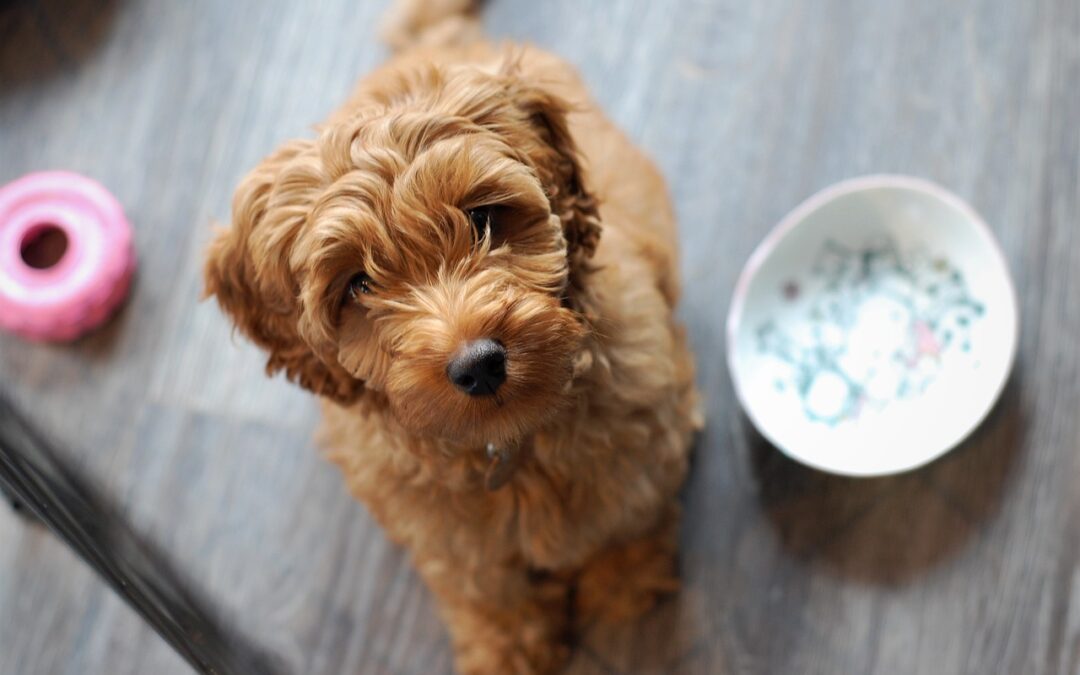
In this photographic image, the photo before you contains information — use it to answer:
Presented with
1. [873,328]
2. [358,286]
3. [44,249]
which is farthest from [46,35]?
[873,328]

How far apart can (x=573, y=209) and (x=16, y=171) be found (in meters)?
1.98

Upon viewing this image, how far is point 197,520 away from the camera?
101 inches

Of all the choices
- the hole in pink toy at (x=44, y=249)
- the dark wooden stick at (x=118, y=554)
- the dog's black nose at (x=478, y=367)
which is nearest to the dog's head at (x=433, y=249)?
the dog's black nose at (x=478, y=367)

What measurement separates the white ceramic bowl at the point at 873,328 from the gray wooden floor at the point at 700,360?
5.6 inches

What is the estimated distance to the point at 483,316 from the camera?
1.48 metres

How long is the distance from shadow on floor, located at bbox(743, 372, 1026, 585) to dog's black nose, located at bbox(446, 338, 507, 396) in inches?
44.3

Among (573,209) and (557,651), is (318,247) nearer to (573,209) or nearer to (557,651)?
(573,209)

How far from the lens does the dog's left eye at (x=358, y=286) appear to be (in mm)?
1571

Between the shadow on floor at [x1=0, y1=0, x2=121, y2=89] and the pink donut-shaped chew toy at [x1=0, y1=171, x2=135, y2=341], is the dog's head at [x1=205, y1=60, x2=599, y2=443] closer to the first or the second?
the pink donut-shaped chew toy at [x1=0, y1=171, x2=135, y2=341]

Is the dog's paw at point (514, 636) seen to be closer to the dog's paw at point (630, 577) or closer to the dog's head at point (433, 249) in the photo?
the dog's paw at point (630, 577)

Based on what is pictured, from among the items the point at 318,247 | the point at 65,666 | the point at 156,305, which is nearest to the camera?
the point at 318,247

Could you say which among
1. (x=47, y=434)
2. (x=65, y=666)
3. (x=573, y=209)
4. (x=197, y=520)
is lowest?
(x=65, y=666)

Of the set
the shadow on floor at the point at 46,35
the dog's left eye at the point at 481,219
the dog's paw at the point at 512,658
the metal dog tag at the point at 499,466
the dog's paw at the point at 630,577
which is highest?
the dog's left eye at the point at 481,219

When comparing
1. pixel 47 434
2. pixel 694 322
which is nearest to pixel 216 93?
pixel 47 434
